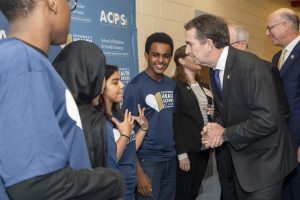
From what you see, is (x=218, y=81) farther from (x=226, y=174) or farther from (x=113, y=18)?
(x=113, y=18)

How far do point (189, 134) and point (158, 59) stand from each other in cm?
66

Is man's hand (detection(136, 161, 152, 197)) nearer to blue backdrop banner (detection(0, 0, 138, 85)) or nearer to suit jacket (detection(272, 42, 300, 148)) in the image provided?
blue backdrop banner (detection(0, 0, 138, 85))

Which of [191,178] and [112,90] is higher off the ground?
[112,90]

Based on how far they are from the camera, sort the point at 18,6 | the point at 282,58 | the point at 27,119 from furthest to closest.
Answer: the point at 282,58 → the point at 18,6 → the point at 27,119

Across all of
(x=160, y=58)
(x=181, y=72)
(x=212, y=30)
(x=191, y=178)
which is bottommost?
(x=191, y=178)

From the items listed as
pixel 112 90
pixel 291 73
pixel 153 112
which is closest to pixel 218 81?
pixel 112 90

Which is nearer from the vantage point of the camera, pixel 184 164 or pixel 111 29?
pixel 111 29

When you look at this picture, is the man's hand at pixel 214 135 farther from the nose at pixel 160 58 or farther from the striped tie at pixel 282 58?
the striped tie at pixel 282 58

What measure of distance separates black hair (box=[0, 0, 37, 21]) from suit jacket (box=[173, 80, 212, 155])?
2.03 metres

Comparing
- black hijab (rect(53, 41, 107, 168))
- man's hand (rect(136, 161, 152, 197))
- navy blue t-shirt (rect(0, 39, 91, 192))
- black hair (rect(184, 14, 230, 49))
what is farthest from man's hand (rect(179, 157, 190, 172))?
navy blue t-shirt (rect(0, 39, 91, 192))

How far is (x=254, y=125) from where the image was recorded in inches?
69.2

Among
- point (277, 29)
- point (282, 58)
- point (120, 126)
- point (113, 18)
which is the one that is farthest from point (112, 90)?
point (277, 29)

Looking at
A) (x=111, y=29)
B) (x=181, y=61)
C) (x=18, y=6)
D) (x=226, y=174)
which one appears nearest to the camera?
(x=18, y=6)

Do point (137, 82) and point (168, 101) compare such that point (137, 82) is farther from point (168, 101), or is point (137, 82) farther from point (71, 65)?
point (71, 65)
